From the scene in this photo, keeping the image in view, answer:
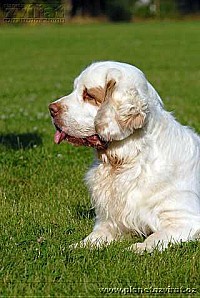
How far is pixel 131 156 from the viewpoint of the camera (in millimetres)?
6086

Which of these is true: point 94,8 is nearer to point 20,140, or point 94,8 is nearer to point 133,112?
point 20,140

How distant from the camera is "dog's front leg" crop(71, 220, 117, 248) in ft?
18.9

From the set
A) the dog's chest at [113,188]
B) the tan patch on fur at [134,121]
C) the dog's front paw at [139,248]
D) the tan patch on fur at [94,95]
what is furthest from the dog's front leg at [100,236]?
the tan patch on fur at [94,95]

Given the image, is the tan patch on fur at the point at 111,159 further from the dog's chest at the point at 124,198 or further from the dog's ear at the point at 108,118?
the dog's ear at the point at 108,118

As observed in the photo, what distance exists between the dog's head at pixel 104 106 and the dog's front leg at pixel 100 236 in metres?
0.69

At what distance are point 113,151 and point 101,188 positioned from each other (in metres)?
0.34

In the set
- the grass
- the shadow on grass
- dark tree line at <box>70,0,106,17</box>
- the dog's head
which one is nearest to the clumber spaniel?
the dog's head

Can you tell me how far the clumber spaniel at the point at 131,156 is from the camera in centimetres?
584

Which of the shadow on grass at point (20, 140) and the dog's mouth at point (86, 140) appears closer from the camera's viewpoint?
the dog's mouth at point (86, 140)

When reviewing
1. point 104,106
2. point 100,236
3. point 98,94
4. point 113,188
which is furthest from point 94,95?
point 100,236

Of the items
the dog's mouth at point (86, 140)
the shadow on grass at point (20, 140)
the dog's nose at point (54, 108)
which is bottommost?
the shadow on grass at point (20, 140)

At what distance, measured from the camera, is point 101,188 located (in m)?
6.23

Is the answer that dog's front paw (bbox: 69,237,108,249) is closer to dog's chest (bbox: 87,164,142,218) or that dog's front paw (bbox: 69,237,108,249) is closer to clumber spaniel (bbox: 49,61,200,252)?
clumber spaniel (bbox: 49,61,200,252)

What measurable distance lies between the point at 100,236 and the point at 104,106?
1064 mm
